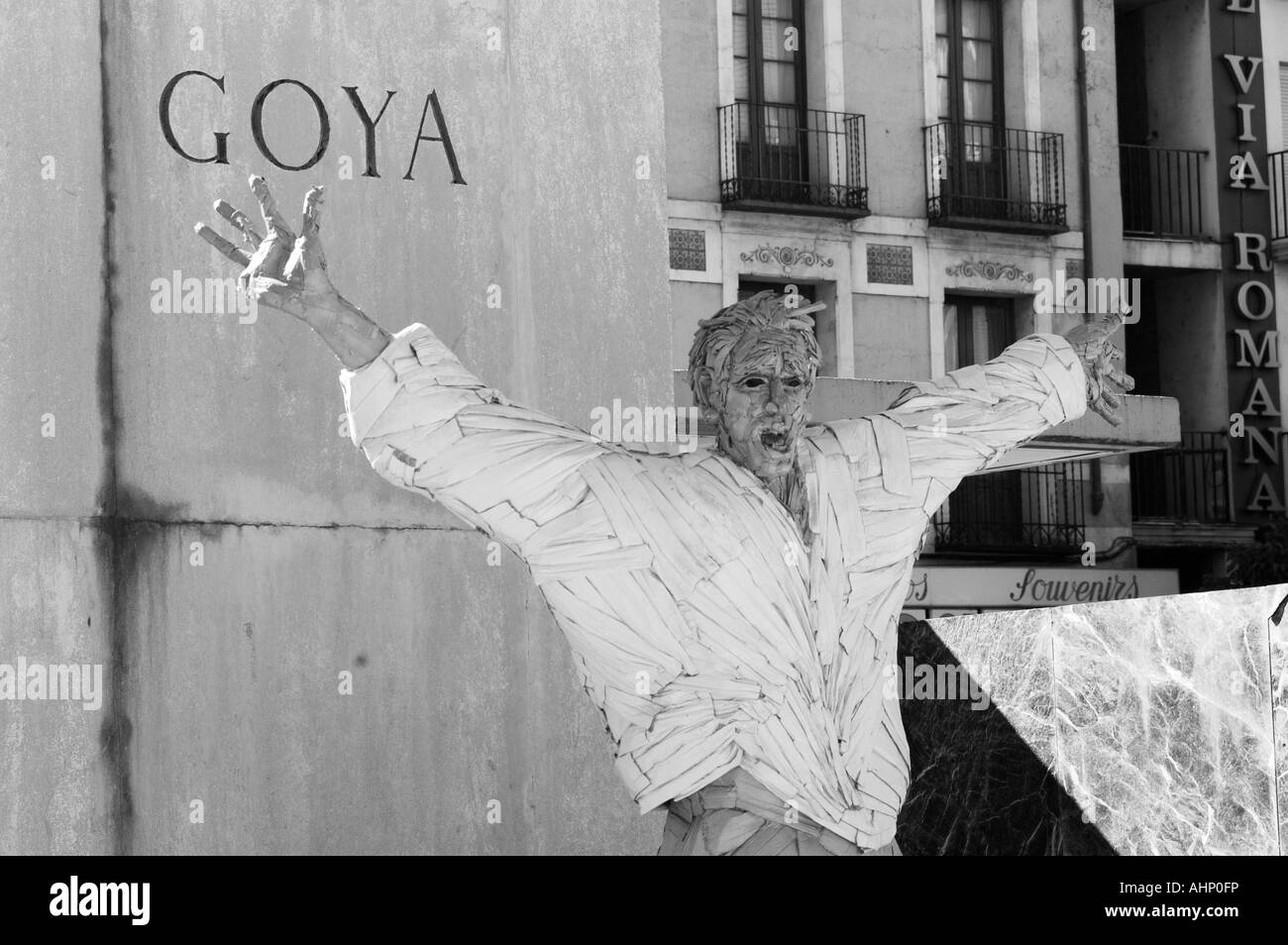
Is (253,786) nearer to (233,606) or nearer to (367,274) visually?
(233,606)

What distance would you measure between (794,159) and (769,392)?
24.8 meters

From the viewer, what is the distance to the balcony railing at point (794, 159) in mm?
27828

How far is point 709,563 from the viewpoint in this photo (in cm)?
425

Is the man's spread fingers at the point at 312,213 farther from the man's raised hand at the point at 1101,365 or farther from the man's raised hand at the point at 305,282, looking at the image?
the man's raised hand at the point at 1101,365

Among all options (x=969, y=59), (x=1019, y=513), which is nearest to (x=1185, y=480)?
(x=1019, y=513)

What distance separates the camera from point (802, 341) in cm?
431

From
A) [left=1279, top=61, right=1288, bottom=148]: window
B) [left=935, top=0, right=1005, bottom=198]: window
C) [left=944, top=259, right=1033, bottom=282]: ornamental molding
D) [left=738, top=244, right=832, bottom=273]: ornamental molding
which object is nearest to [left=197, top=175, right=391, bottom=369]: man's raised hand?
[left=738, top=244, right=832, bottom=273]: ornamental molding

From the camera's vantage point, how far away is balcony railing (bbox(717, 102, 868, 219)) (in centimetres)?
2783

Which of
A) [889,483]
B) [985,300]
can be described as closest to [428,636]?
[889,483]

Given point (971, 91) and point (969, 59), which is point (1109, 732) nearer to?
point (971, 91)

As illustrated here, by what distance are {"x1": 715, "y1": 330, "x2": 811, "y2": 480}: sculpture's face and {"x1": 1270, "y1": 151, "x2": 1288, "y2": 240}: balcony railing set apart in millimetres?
28684

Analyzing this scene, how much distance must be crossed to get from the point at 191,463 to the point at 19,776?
88 cm

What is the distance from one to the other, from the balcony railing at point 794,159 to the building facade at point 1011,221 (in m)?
0.04

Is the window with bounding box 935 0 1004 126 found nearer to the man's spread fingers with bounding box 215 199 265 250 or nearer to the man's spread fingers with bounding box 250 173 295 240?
the man's spread fingers with bounding box 215 199 265 250
